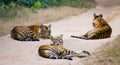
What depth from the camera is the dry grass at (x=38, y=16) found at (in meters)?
11.7

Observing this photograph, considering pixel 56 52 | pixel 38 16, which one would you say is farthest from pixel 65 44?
pixel 38 16

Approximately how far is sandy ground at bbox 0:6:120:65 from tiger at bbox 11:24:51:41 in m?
0.15

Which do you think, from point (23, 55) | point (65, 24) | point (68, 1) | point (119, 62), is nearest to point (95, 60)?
point (119, 62)

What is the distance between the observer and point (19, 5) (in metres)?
14.2

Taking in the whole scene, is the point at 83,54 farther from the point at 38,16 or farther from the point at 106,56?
the point at 38,16

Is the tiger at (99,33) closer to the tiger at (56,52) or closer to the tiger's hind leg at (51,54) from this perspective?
the tiger at (56,52)

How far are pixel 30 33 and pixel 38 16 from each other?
3354 mm

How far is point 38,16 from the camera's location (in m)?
13.2

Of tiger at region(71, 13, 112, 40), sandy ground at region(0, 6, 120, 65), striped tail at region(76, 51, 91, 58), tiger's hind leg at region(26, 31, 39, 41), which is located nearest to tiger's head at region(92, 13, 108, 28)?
tiger at region(71, 13, 112, 40)

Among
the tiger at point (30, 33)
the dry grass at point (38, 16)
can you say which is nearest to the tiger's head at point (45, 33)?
the tiger at point (30, 33)

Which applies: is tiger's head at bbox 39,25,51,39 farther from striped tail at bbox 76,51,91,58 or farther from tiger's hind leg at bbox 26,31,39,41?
striped tail at bbox 76,51,91,58

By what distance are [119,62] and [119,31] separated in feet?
11.3

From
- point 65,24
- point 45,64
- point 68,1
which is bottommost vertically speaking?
point 45,64

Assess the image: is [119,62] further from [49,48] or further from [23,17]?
[23,17]
